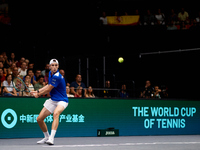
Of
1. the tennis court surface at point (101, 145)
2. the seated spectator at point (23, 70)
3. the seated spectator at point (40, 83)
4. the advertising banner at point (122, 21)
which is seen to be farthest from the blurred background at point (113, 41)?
the tennis court surface at point (101, 145)

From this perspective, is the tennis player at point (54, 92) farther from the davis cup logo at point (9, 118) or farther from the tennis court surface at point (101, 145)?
the davis cup logo at point (9, 118)

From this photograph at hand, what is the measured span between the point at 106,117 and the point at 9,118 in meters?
3.27

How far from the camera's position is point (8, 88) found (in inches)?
498

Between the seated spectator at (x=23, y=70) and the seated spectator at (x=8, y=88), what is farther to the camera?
the seated spectator at (x=23, y=70)

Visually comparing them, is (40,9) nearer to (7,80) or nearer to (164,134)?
(7,80)

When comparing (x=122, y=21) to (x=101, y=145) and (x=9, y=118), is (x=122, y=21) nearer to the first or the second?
(x=9, y=118)

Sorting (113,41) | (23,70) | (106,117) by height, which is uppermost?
(113,41)

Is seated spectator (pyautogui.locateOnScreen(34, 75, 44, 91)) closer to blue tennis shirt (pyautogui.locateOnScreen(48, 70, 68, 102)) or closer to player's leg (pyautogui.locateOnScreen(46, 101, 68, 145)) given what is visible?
blue tennis shirt (pyautogui.locateOnScreen(48, 70, 68, 102))

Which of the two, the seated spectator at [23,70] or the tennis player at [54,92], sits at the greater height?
the seated spectator at [23,70]

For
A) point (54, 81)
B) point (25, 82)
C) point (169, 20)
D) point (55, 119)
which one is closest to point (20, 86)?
point (25, 82)

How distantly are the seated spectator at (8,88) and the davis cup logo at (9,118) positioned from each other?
0.58 meters

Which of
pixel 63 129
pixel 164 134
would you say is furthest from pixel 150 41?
pixel 63 129

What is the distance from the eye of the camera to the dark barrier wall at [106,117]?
12141 mm

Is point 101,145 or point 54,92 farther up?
point 54,92
